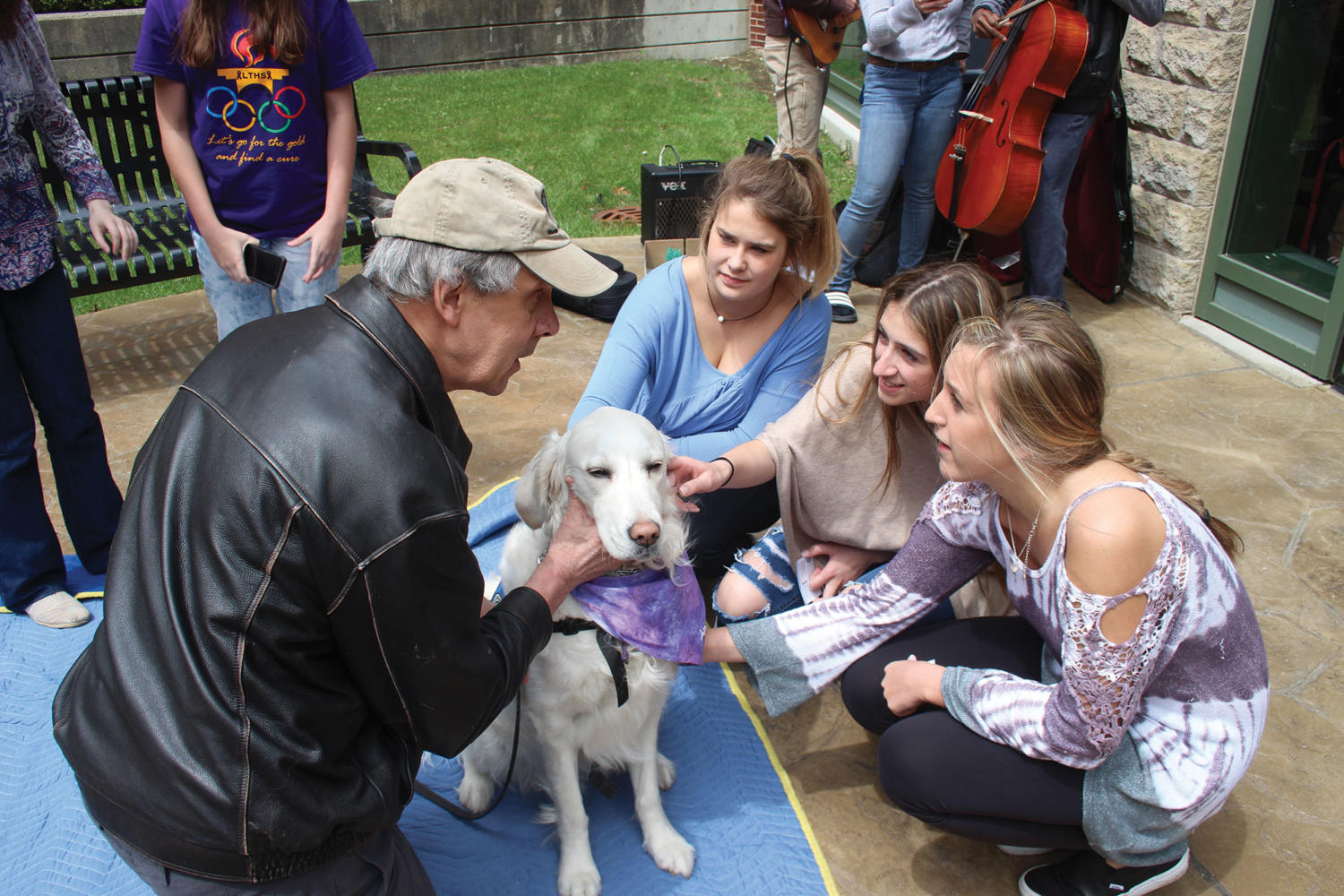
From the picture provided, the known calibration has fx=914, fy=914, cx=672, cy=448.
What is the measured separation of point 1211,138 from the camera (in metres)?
4.88

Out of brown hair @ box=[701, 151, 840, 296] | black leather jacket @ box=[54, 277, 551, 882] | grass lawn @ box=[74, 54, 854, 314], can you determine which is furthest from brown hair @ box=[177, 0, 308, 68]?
grass lawn @ box=[74, 54, 854, 314]

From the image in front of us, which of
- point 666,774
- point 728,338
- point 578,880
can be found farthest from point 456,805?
point 728,338

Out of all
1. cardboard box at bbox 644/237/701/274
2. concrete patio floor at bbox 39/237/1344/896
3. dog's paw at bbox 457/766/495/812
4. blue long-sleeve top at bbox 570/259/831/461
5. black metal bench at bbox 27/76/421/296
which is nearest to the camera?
concrete patio floor at bbox 39/237/1344/896

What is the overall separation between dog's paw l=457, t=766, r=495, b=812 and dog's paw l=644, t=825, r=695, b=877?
446mm

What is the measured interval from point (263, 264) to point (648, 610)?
7.06ft

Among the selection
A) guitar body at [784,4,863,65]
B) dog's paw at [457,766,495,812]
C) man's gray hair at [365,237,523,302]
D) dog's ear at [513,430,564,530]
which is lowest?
dog's paw at [457,766,495,812]

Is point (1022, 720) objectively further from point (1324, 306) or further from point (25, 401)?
point (1324, 306)

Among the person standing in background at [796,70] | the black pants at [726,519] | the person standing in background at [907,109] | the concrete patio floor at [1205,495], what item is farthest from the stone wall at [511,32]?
the black pants at [726,519]

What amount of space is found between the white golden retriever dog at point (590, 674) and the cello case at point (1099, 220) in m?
4.11

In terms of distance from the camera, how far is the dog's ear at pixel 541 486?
213 cm

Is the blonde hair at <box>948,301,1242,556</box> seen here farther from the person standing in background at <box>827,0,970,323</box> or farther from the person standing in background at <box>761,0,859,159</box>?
the person standing in background at <box>761,0,859,159</box>

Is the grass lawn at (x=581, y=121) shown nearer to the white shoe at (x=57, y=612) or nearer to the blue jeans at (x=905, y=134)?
the blue jeans at (x=905, y=134)

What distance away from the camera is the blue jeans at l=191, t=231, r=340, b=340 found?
341 cm

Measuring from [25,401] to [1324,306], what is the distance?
5.42 meters
